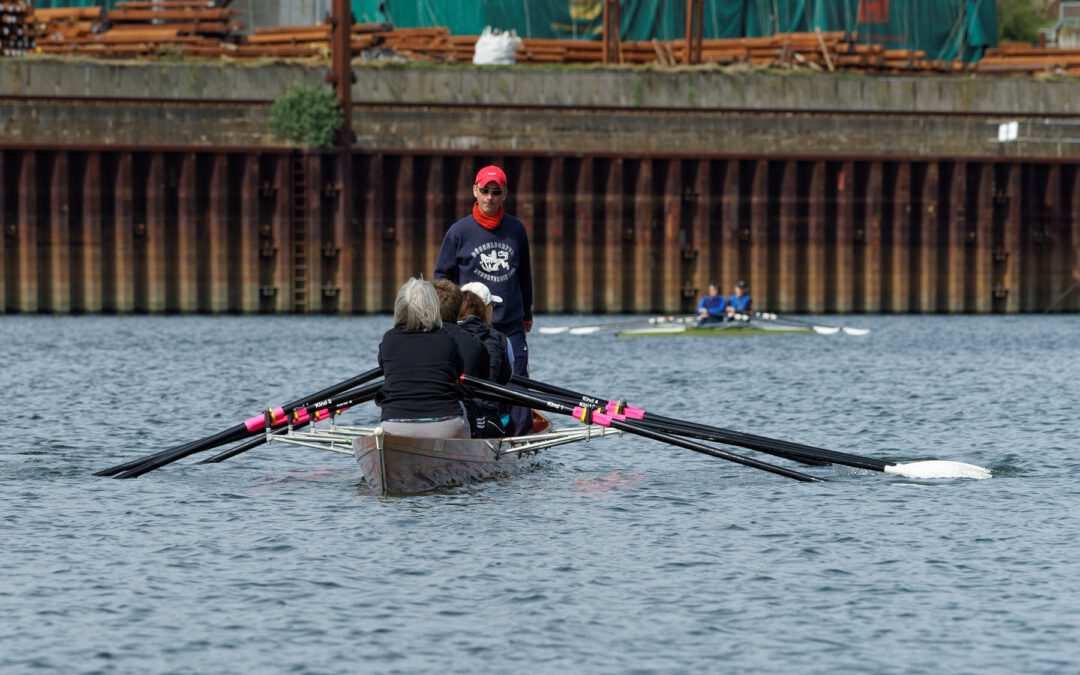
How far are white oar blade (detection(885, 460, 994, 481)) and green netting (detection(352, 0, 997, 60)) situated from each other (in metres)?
47.2

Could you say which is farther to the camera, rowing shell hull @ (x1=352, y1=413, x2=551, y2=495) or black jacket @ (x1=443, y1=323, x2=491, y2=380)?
black jacket @ (x1=443, y1=323, x2=491, y2=380)

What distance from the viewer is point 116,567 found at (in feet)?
44.6

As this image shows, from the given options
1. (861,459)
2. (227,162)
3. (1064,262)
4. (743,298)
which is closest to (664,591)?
(861,459)

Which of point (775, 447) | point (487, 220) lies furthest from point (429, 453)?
point (775, 447)

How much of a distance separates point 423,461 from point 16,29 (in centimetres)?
4292

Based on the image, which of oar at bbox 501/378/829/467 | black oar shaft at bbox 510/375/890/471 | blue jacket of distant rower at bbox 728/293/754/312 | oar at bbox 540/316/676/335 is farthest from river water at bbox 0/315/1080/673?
blue jacket of distant rower at bbox 728/293/754/312

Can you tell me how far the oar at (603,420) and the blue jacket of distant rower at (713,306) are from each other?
26.9m

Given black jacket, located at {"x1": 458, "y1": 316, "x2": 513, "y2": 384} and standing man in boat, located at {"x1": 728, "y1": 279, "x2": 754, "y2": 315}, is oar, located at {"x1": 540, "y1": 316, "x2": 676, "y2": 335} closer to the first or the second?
standing man in boat, located at {"x1": 728, "y1": 279, "x2": 754, "y2": 315}

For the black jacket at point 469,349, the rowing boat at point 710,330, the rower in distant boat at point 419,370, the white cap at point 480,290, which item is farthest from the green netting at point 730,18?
the rower in distant boat at point 419,370

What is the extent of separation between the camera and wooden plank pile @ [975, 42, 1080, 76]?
61.5 m

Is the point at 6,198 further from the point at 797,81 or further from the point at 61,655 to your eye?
the point at 61,655

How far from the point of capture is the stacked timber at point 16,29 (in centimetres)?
5401

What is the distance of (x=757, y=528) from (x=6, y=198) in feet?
127

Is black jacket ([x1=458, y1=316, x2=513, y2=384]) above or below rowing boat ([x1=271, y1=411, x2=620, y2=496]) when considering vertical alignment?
above
